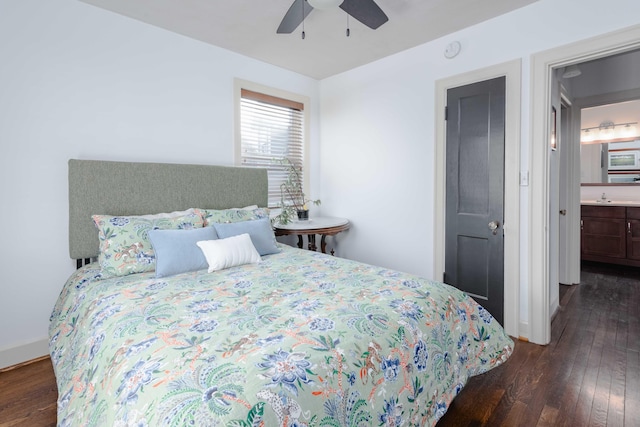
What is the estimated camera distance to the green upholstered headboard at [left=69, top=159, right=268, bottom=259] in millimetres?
2344

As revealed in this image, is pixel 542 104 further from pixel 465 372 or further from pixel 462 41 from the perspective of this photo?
pixel 465 372

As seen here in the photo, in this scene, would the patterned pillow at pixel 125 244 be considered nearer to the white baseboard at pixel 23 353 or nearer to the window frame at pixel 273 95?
the white baseboard at pixel 23 353

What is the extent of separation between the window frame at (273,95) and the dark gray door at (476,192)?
1712 millimetres

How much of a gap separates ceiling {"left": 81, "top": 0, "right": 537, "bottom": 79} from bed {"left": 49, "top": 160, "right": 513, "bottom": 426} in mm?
1225

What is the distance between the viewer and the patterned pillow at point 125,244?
6.84ft

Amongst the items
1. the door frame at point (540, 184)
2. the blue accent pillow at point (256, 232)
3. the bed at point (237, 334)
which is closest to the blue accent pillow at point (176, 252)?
the bed at point (237, 334)

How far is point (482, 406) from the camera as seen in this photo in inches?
71.9

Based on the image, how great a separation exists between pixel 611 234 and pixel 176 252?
5528 millimetres

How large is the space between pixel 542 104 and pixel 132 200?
3195 mm

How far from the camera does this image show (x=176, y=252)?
2.12 meters

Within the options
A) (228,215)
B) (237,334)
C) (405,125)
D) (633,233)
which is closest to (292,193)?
(228,215)

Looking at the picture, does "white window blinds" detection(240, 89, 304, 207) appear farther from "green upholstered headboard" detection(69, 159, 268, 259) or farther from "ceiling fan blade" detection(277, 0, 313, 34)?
"ceiling fan blade" detection(277, 0, 313, 34)

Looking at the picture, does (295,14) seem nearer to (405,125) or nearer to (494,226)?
(405,125)

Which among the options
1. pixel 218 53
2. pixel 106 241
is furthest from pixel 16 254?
pixel 218 53
